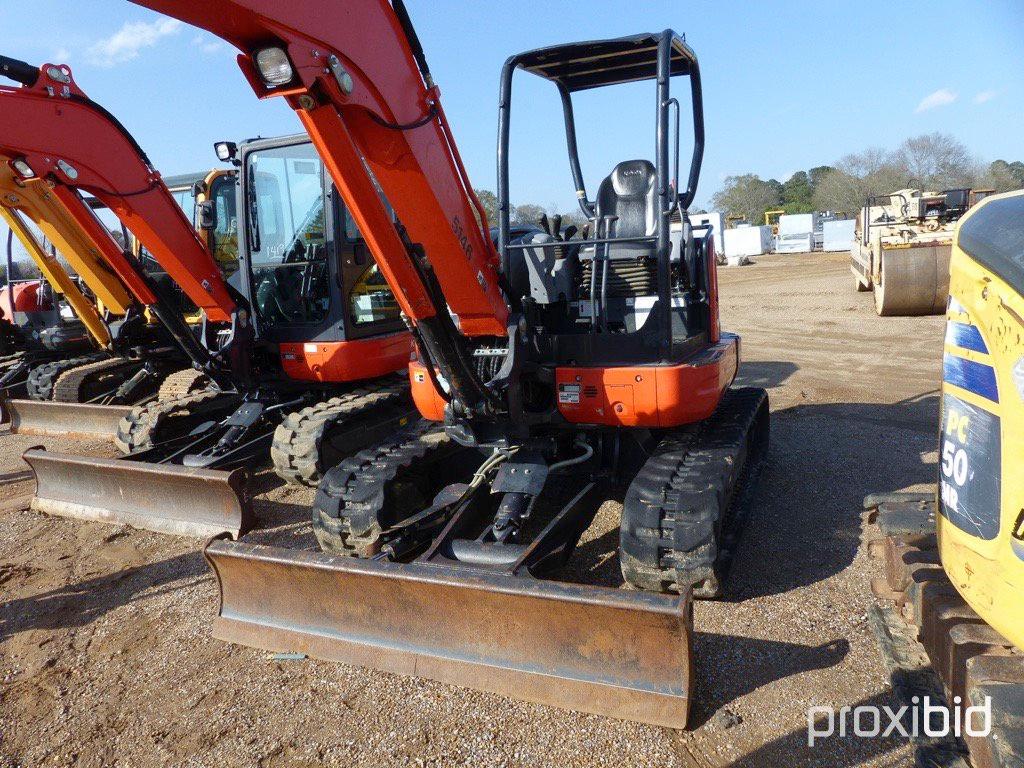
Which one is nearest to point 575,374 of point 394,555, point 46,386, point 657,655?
point 394,555

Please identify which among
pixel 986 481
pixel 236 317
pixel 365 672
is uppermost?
pixel 236 317

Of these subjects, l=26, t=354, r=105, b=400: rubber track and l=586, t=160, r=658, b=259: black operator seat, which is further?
l=26, t=354, r=105, b=400: rubber track

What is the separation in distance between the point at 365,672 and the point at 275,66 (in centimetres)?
246

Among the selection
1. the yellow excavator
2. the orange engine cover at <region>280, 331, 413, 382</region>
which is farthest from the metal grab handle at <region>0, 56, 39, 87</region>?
the yellow excavator

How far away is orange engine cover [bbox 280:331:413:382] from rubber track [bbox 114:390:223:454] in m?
0.87

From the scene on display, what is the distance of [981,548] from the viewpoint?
6.11 feet

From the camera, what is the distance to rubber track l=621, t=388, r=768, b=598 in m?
3.31

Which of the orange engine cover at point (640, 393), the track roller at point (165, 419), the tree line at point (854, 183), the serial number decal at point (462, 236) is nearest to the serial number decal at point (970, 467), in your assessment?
the orange engine cover at point (640, 393)

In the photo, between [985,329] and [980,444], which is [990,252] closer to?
[985,329]

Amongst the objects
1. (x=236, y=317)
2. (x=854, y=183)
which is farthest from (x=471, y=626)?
(x=854, y=183)

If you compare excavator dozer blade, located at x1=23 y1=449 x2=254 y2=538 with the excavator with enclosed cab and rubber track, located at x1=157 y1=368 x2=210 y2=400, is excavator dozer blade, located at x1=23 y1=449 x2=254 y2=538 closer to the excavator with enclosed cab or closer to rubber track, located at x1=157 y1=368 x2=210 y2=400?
rubber track, located at x1=157 y1=368 x2=210 y2=400

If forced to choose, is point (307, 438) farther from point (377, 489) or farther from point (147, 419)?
point (147, 419)

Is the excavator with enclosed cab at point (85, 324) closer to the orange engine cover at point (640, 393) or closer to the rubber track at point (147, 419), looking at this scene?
the rubber track at point (147, 419)

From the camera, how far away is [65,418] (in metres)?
7.64
